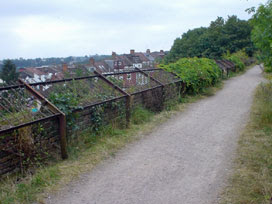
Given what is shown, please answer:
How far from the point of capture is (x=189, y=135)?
7180 millimetres

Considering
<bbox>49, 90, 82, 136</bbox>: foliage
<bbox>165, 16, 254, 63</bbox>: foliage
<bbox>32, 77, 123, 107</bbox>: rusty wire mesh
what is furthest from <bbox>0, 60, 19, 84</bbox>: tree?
<bbox>165, 16, 254, 63</bbox>: foliage

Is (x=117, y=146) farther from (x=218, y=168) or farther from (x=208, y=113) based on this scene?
(x=208, y=113)

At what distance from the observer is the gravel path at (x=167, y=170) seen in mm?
4090

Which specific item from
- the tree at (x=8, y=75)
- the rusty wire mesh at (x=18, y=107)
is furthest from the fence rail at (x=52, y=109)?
the tree at (x=8, y=75)

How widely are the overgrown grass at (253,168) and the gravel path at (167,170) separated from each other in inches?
7.3

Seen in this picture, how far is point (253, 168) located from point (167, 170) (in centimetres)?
140

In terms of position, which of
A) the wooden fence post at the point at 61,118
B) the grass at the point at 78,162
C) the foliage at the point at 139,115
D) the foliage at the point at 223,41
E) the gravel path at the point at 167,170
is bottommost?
the gravel path at the point at 167,170

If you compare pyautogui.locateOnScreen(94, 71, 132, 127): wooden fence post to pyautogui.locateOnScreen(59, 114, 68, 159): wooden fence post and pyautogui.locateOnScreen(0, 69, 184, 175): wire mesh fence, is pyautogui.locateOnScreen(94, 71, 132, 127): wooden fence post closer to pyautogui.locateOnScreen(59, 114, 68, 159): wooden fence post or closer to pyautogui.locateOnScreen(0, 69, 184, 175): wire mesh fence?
pyautogui.locateOnScreen(0, 69, 184, 175): wire mesh fence

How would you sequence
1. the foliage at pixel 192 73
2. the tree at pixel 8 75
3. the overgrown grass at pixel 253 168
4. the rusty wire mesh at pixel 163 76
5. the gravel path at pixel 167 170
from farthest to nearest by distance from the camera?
the foliage at pixel 192 73, the rusty wire mesh at pixel 163 76, the tree at pixel 8 75, the gravel path at pixel 167 170, the overgrown grass at pixel 253 168

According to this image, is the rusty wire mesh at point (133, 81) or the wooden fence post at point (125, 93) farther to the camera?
the rusty wire mesh at point (133, 81)

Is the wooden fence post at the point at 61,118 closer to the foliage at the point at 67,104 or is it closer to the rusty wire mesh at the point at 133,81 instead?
the foliage at the point at 67,104

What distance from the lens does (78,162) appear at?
5254 millimetres

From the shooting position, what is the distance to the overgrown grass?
392 centimetres

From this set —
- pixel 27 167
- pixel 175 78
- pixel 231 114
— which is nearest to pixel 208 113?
pixel 231 114
